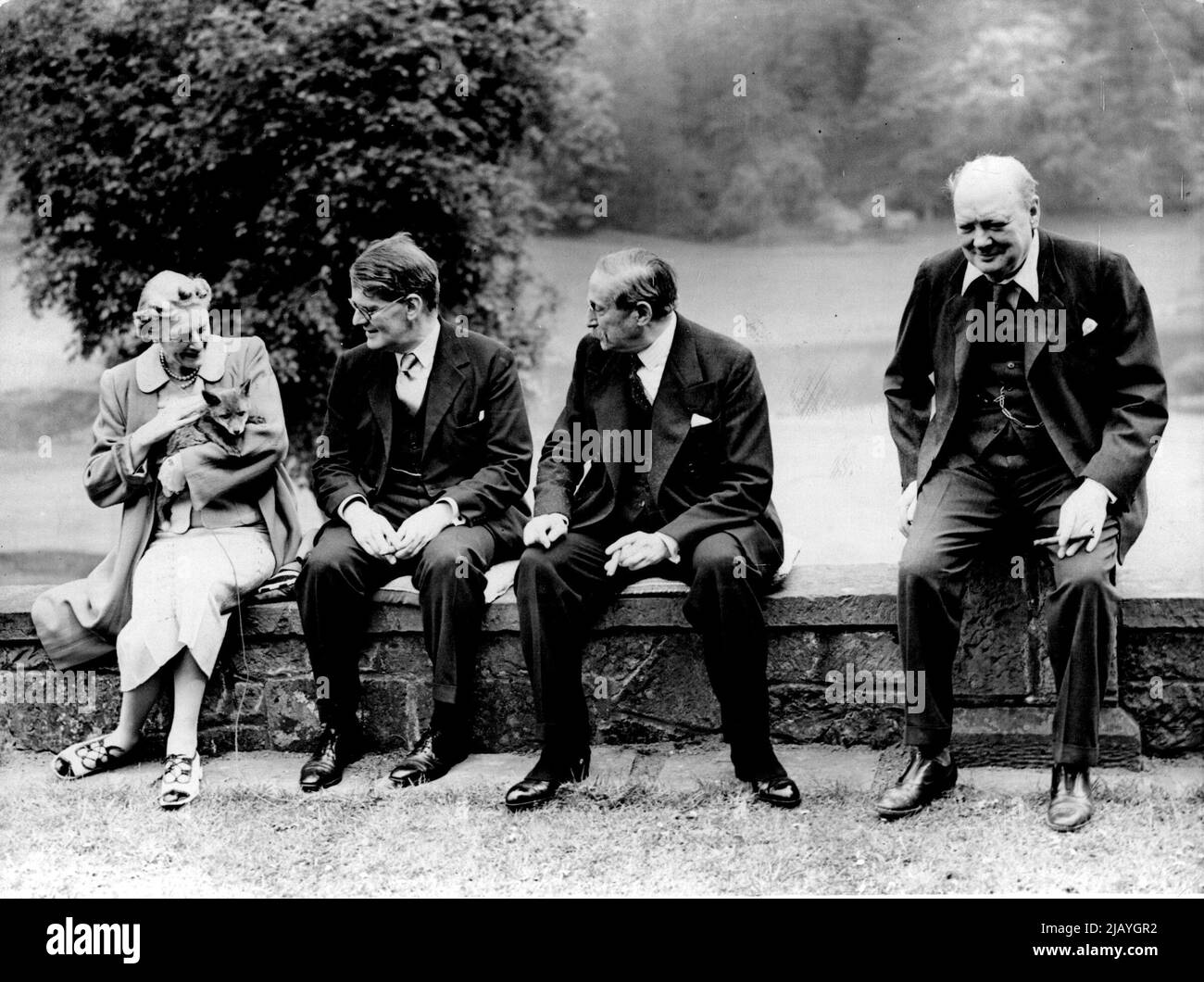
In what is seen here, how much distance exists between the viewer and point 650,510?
4.31m

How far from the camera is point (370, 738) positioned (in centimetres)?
455

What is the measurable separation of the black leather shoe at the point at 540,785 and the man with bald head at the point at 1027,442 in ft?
2.98

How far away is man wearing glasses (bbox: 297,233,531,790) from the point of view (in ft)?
14.0

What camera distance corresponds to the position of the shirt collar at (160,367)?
470 centimetres

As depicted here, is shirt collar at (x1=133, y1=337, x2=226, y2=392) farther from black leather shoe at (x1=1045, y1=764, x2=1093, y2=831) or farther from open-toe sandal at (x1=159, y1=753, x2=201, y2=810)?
black leather shoe at (x1=1045, y1=764, x2=1093, y2=831)

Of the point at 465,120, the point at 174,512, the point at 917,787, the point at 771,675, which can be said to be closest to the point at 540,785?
the point at 771,675

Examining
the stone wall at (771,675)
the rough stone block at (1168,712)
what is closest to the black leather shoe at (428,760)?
the stone wall at (771,675)

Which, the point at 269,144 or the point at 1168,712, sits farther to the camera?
the point at 269,144

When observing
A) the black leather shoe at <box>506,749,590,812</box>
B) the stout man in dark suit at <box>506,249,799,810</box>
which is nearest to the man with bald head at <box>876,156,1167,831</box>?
the stout man in dark suit at <box>506,249,799,810</box>

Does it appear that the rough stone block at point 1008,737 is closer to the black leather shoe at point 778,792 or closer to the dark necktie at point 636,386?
the black leather shoe at point 778,792

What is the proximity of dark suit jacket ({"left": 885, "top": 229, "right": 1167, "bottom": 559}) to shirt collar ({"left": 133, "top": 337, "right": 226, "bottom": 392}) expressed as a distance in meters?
2.23

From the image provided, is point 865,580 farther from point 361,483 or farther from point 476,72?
point 476,72

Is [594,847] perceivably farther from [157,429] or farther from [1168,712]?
[157,429]

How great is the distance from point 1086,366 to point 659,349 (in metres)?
1.22
